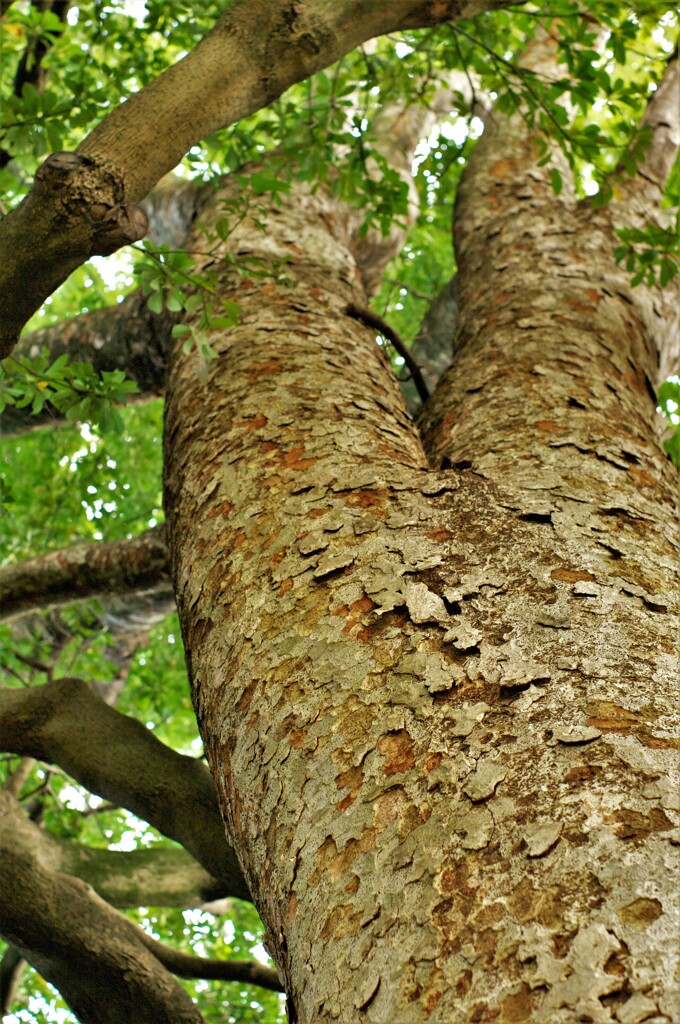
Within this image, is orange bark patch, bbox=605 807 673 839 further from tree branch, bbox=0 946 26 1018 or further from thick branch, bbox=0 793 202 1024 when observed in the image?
tree branch, bbox=0 946 26 1018

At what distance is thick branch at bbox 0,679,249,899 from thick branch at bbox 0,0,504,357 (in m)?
1.60

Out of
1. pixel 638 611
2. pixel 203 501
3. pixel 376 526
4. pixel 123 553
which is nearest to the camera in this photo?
pixel 638 611

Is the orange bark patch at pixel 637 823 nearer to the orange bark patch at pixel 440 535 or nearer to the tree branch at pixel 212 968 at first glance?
the orange bark patch at pixel 440 535

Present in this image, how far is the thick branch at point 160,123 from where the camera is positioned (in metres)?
1.78

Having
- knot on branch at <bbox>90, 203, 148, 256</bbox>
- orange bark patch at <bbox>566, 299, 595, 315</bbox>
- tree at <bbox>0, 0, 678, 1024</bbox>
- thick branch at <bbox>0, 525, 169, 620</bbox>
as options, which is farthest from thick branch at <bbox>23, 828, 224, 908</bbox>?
orange bark patch at <bbox>566, 299, 595, 315</bbox>

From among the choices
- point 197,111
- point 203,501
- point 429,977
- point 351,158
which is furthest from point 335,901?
point 351,158

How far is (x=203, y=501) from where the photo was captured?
2.22m

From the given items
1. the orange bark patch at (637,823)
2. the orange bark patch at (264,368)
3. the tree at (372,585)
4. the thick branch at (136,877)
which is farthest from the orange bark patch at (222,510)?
the thick branch at (136,877)

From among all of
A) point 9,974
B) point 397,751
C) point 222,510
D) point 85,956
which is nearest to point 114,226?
point 222,510

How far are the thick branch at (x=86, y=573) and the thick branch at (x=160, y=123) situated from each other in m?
2.24

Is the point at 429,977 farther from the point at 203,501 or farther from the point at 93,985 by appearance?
the point at 93,985

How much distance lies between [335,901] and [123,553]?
3.13 m

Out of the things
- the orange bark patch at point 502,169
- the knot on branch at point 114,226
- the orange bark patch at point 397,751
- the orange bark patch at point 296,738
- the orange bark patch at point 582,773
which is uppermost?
the orange bark patch at point 502,169

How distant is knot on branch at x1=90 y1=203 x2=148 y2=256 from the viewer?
5.91 ft
